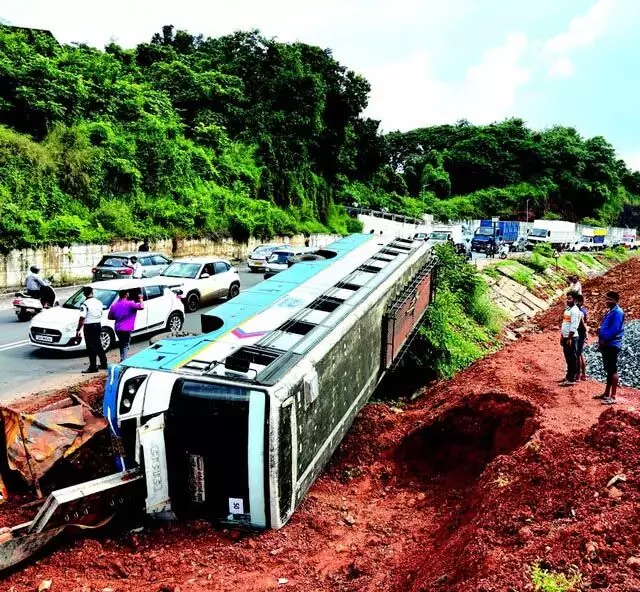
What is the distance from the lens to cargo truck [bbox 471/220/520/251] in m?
45.2

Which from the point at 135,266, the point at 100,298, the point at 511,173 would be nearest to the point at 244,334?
the point at 100,298

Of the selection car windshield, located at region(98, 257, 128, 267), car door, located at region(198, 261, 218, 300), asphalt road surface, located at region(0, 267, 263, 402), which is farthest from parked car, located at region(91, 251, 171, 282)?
asphalt road surface, located at region(0, 267, 263, 402)

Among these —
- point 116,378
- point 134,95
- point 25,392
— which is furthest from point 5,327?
point 134,95

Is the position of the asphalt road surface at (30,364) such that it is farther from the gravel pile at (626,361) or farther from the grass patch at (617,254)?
the grass patch at (617,254)

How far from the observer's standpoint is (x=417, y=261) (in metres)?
12.8

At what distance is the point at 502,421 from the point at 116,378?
6.06m

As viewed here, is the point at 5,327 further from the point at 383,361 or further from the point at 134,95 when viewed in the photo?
the point at 134,95

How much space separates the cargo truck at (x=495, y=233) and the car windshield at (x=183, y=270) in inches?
1217

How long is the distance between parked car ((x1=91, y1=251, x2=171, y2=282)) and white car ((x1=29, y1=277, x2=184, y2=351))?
5.71 meters

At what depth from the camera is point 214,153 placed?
38031 mm

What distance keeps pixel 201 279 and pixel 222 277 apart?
3.25ft

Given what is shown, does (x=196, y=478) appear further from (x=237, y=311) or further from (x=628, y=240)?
(x=628, y=240)

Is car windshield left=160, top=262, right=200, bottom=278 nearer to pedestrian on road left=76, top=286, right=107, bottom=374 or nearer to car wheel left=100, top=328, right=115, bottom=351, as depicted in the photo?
car wheel left=100, top=328, right=115, bottom=351

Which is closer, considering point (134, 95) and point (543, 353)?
point (543, 353)
